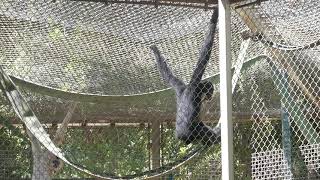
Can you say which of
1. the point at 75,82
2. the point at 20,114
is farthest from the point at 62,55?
the point at 20,114

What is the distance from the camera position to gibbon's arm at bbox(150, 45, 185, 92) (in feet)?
14.5

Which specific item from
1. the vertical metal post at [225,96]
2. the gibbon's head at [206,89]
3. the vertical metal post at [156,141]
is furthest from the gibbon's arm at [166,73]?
the vertical metal post at [156,141]

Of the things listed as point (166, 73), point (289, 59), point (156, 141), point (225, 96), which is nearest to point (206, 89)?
point (166, 73)

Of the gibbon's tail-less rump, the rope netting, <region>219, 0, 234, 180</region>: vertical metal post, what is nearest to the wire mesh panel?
the rope netting

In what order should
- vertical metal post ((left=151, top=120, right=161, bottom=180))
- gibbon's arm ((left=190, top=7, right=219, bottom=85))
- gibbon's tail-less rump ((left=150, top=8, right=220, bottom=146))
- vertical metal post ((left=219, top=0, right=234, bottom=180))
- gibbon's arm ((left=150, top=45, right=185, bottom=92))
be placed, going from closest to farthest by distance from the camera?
vertical metal post ((left=219, top=0, right=234, bottom=180)) < gibbon's arm ((left=190, top=7, right=219, bottom=85)) < gibbon's tail-less rump ((left=150, top=8, right=220, bottom=146)) < gibbon's arm ((left=150, top=45, right=185, bottom=92)) < vertical metal post ((left=151, top=120, right=161, bottom=180))

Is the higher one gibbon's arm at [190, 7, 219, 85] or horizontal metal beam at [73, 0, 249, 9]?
horizontal metal beam at [73, 0, 249, 9]

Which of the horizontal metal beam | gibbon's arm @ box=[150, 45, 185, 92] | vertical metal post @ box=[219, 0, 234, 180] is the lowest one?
vertical metal post @ box=[219, 0, 234, 180]

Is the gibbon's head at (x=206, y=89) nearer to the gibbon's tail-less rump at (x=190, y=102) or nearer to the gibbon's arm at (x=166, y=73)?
the gibbon's tail-less rump at (x=190, y=102)

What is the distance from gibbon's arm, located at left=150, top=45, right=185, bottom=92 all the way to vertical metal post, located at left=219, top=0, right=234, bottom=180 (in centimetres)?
149

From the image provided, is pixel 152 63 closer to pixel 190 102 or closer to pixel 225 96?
pixel 190 102

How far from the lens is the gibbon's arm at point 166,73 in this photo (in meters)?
4.43

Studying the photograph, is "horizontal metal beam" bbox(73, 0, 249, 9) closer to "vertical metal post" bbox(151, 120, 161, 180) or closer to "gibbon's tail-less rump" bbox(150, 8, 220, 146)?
"gibbon's tail-less rump" bbox(150, 8, 220, 146)

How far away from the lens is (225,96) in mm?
2848

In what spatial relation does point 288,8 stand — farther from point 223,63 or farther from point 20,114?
point 20,114
